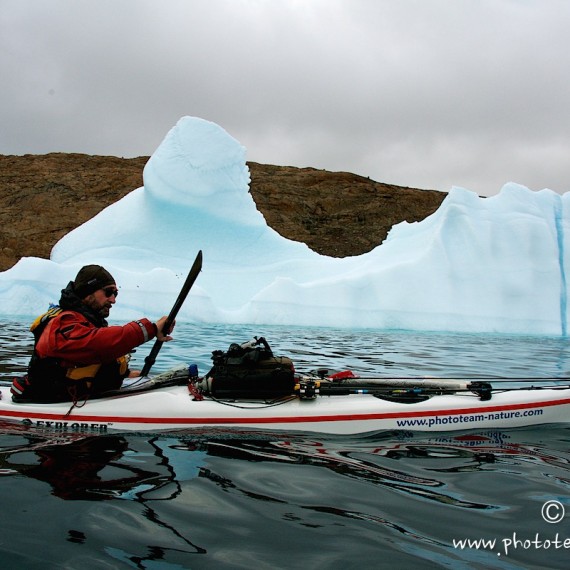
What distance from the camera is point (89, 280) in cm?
388

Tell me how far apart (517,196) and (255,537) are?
1501cm

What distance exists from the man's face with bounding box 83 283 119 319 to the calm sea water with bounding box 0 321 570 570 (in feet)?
2.94

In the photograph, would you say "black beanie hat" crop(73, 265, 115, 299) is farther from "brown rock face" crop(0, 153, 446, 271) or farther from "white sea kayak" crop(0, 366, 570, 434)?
"brown rock face" crop(0, 153, 446, 271)

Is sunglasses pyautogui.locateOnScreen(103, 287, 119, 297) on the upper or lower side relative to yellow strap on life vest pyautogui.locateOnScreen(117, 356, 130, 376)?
upper

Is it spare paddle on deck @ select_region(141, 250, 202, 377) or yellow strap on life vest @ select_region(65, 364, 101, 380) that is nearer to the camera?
yellow strap on life vest @ select_region(65, 364, 101, 380)

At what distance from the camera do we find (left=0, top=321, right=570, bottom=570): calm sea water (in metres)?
2.18

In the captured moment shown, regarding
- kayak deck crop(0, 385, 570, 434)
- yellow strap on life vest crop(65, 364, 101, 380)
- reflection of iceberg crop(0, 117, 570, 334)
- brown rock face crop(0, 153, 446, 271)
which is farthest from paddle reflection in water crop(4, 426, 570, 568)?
brown rock face crop(0, 153, 446, 271)

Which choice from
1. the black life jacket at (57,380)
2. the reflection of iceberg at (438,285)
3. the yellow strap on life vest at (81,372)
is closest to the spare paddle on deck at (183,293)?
the black life jacket at (57,380)

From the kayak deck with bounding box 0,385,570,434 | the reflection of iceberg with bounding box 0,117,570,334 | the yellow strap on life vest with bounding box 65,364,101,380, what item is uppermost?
the reflection of iceberg with bounding box 0,117,570,334

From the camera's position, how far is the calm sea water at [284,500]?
2.18 m

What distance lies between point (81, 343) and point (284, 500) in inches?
70.1

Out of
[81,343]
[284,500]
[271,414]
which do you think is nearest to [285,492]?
[284,500]

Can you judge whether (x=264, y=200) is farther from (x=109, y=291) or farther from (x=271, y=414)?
(x=271, y=414)

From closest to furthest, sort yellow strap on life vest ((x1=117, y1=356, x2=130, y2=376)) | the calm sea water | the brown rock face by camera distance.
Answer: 1. the calm sea water
2. yellow strap on life vest ((x1=117, y1=356, x2=130, y2=376))
3. the brown rock face
